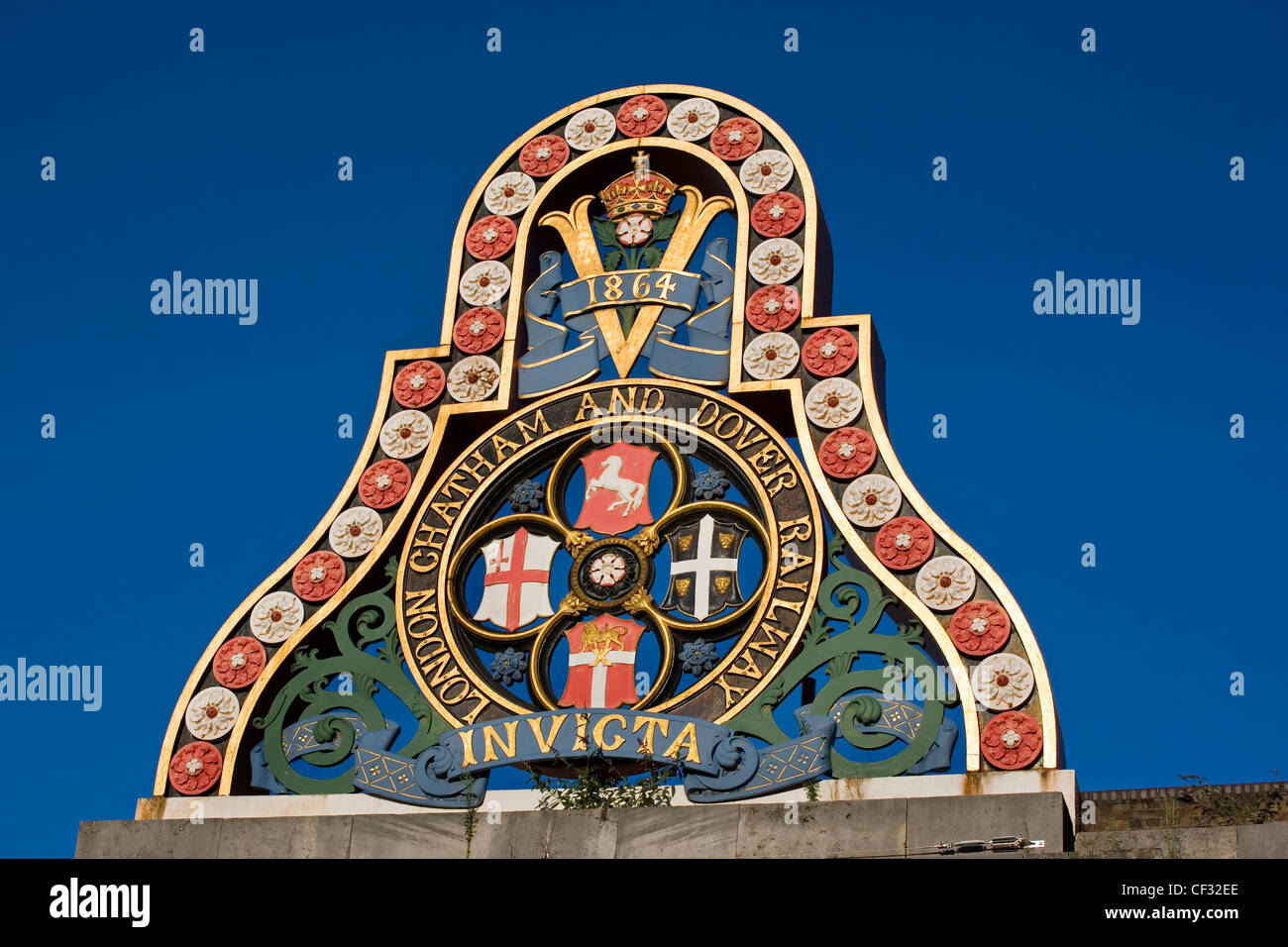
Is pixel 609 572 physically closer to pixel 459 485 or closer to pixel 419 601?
pixel 419 601

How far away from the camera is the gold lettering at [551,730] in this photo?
22.1m

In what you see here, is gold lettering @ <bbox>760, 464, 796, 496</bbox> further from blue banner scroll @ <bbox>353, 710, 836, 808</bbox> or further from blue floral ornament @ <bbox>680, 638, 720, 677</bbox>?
blue banner scroll @ <bbox>353, 710, 836, 808</bbox>

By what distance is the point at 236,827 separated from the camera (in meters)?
22.0

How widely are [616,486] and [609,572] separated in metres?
1.01

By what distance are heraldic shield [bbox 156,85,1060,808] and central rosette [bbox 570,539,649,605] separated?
1.1 inches

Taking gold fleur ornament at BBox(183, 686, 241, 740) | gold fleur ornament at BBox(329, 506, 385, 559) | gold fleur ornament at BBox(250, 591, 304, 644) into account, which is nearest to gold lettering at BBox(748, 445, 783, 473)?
gold fleur ornament at BBox(329, 506, 385, 559)

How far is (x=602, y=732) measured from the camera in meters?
22.0

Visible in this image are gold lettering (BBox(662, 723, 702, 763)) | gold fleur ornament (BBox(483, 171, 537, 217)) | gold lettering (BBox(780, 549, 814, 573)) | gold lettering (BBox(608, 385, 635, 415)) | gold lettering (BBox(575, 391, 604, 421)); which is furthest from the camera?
gold fleur ornament (BBox(483, 171, 537, 217))

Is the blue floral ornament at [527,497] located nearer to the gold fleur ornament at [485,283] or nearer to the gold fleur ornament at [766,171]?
the gold fleur ornament at [485,283]

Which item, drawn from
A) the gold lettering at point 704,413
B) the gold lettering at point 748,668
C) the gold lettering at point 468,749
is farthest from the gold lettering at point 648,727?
the gold lettering at point 704,413

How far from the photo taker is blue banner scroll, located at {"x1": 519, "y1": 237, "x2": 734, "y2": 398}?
80.2 feet

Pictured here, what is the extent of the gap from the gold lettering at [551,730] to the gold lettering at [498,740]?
0.57 feet
